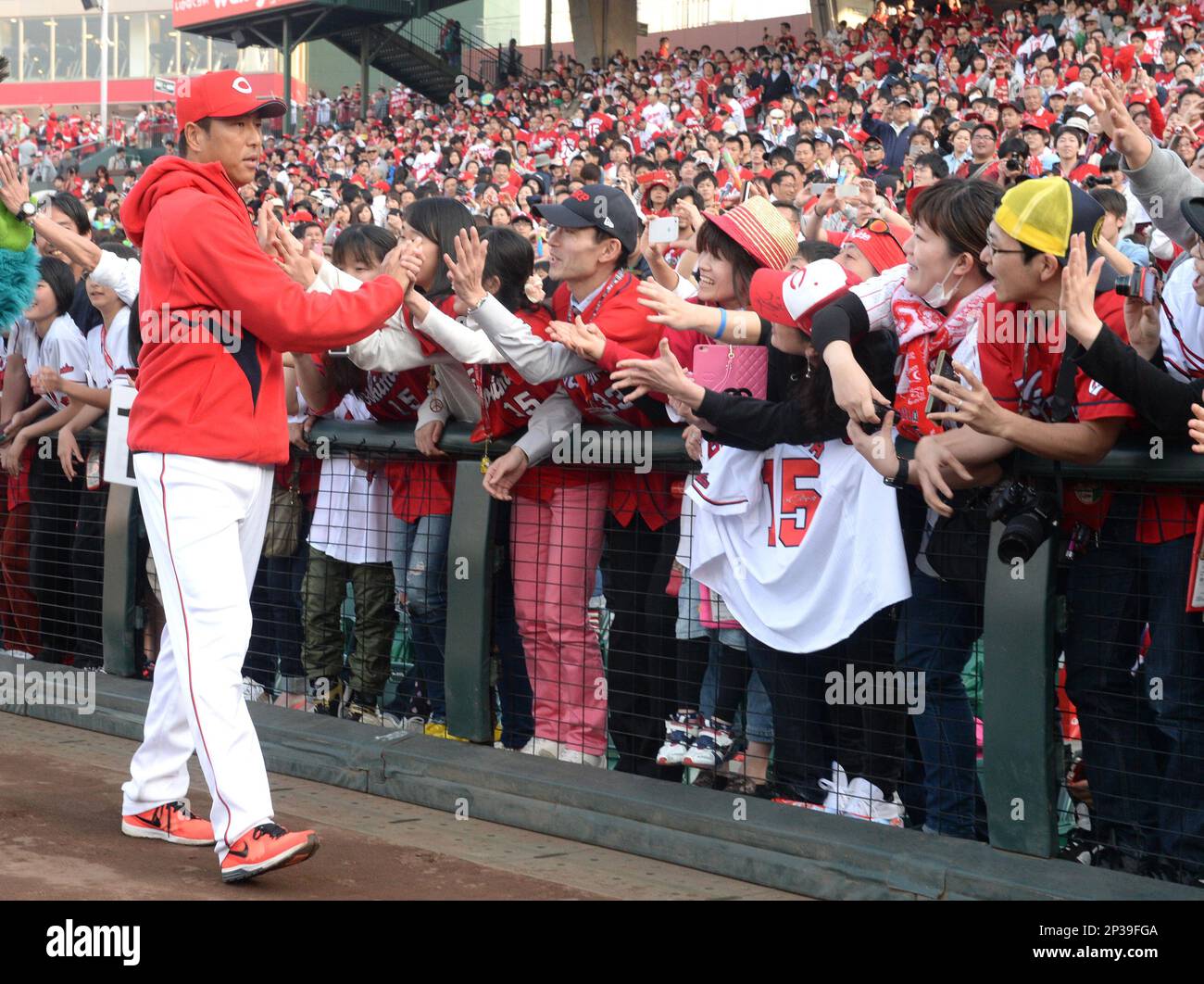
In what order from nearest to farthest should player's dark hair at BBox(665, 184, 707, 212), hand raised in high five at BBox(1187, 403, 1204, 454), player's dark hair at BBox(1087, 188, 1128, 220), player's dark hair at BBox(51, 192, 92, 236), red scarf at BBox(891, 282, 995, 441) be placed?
hand raised in high five at BBox(1187, 403, 1204, 454), red scarf at BBox(891, 282, 995, 441), player's dark hair at BBox(51, 192, 92, 236), player's dark hair at BBox(1087, 188, 1128, 220), player's dark hair at BBox(665, 184, 707, 212)

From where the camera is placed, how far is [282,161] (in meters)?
Answer: 29.2

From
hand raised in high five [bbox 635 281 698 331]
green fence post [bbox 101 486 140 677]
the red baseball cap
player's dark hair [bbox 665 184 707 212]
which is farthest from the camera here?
player's dark hair [bbox 665 184 707 212]

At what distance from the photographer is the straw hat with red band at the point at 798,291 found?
12.7 feet

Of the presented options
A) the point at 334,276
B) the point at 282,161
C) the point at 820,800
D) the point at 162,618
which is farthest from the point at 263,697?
the point at 282,161

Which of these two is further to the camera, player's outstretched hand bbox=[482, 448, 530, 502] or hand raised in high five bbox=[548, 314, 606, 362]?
player's outstretched hand bbox=[482, 448, 530, 502]

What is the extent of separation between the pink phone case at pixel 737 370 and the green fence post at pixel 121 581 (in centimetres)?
276

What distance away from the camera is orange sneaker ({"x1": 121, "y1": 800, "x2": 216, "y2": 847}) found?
4.02m

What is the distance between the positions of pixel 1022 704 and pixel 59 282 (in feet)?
16.8

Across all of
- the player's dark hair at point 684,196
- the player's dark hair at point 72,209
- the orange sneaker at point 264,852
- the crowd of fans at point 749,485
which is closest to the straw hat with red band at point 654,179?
the player's dark hair at point 684,196

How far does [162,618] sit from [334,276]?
197 centimetres

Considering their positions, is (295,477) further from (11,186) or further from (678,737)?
(678,737)

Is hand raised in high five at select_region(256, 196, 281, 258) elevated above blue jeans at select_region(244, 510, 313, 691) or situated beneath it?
elevated above

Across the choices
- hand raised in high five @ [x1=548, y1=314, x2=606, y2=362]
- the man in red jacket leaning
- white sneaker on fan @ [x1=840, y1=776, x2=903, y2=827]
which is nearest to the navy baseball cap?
hand raised in high five @ [x1=548, y1=314, x2=606, y2=362]

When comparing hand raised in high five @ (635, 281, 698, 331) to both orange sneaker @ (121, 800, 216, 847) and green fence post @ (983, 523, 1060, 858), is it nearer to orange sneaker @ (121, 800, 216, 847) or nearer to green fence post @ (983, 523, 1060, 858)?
green fence post @ (983, 523, 1060, 858)
